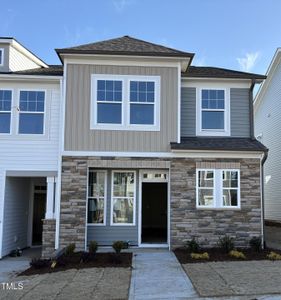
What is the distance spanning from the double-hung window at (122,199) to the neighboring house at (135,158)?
1.4 inches

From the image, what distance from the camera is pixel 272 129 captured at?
74.3ft

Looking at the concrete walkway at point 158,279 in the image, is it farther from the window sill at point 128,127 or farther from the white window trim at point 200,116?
the white window trim at point 200,116

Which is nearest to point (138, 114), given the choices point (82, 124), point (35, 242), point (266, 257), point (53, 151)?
point (82, 124)

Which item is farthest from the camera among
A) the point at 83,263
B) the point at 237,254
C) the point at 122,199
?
the point at 122,199

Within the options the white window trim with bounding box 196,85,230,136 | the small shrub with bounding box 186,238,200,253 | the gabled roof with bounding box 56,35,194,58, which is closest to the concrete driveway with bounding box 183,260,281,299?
the small shrub with bounding box 186,238,200,253

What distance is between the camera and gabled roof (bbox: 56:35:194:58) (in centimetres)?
1382

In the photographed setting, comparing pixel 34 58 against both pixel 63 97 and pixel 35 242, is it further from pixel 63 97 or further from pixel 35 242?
pixel 35 242

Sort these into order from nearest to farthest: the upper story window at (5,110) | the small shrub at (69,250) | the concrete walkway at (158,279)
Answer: the concrete walkway at (158,279) → the small shrub at (69,250) → the upper story window at (5,110)

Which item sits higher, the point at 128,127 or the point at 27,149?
the point at 128,127

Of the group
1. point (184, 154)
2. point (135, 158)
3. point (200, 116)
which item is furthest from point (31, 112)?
point (200, 116)

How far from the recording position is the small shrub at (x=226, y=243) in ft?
42.7

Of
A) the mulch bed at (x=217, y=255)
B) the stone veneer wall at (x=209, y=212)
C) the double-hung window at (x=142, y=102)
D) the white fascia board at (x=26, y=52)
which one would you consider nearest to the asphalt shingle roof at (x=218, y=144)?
the stone veneer wall at (x=209, y=212)

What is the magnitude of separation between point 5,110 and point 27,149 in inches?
61.9

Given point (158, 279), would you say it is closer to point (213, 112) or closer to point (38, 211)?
point (213, 112)
